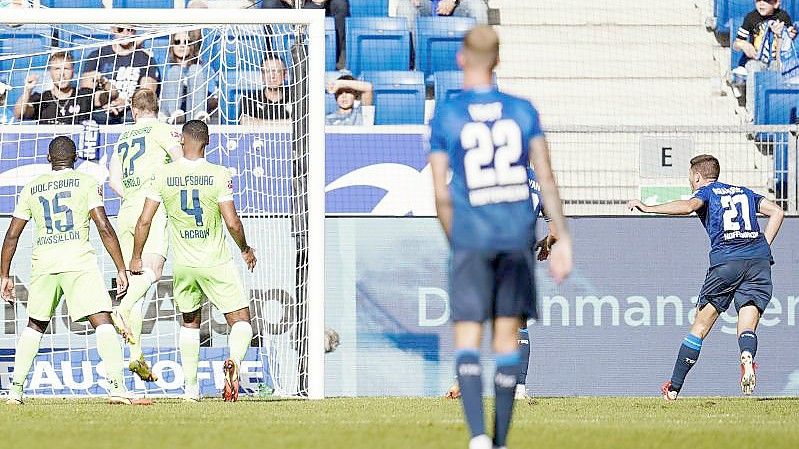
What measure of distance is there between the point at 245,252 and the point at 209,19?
1877 mm

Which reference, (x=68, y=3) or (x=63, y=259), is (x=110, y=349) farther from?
(x=68, y=3)

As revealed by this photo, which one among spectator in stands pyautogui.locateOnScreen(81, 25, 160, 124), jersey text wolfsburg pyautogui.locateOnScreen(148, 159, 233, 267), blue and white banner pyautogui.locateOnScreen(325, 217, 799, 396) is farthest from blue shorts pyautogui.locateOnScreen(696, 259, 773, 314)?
spectator in stands pyautogui.locateOnScreen(81, 25, 160, 124)

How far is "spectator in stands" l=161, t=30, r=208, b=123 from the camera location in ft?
45.5

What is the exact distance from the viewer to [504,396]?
5.91 meters

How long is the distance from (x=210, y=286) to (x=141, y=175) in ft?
4.07

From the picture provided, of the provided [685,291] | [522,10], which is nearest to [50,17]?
[685,291]

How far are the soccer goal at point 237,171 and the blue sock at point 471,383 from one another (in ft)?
17.3

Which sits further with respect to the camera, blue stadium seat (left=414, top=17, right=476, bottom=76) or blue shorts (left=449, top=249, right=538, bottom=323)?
blue stadium seat (left=414, top=17, right=476, bottom=76)

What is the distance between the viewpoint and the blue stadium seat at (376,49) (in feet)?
54.9

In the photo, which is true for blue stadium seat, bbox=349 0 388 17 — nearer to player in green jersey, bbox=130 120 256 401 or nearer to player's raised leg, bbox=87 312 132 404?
player in green jersey, bbox=130 120 256 401

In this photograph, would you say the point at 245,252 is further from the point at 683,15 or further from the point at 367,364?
the point at 683,15

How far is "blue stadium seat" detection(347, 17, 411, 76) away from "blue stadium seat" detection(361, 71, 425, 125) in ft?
2.81

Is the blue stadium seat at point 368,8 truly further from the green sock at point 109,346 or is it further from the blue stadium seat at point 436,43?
the green sock at point 109,346

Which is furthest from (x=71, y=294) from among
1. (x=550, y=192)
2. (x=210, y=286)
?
(x=550, y=192)
